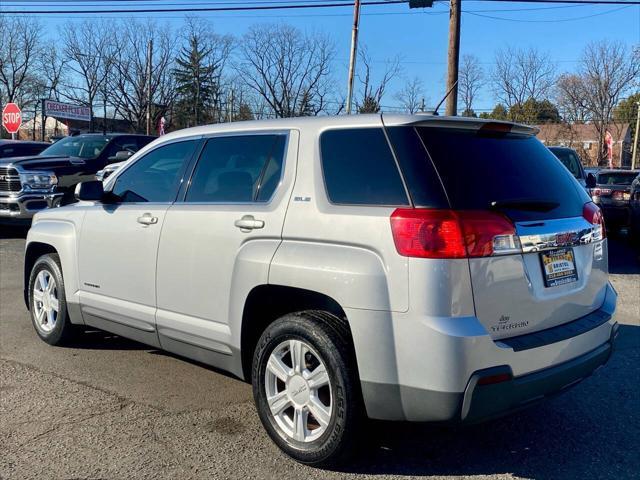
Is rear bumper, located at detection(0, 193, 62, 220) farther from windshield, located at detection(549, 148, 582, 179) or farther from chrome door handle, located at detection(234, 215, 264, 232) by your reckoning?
windshield, located at detection(549, 148, 582, 179)

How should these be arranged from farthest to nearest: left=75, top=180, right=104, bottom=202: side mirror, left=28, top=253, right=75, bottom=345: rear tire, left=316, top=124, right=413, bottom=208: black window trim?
left=28, top=253, right=75, bottom=345: rear tire → left=75, top=180, right=104, bottom=202: side mirror → left=316, top=124, right=413, bottom=208: black window trim

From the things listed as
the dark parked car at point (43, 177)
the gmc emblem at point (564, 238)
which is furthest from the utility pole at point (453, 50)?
the gmc emblem at point (564, 238)

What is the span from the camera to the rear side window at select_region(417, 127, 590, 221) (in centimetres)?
309

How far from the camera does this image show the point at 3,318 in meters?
6.44

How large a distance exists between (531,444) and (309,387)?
1.43 m

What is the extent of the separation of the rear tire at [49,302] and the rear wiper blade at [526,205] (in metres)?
3.76

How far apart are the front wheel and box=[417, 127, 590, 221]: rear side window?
3.18ft

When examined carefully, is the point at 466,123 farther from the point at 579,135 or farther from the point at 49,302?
the point at 579,135

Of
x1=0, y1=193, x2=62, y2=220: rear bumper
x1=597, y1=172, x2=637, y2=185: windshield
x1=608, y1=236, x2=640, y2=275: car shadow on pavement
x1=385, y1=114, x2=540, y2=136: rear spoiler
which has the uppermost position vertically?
x1=385, y1=114, x2=540, y2=136: rear spoiler

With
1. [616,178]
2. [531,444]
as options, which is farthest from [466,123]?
[616,178]

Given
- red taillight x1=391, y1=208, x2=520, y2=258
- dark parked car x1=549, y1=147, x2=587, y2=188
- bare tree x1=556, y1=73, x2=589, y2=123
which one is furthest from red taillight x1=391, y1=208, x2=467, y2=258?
bare tree x1=556, y1=73, x2=589, y2=123

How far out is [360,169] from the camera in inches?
130

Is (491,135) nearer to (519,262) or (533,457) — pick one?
(519,262)

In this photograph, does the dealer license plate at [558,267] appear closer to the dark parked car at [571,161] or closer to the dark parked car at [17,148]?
the dark parked car at [571,161]
